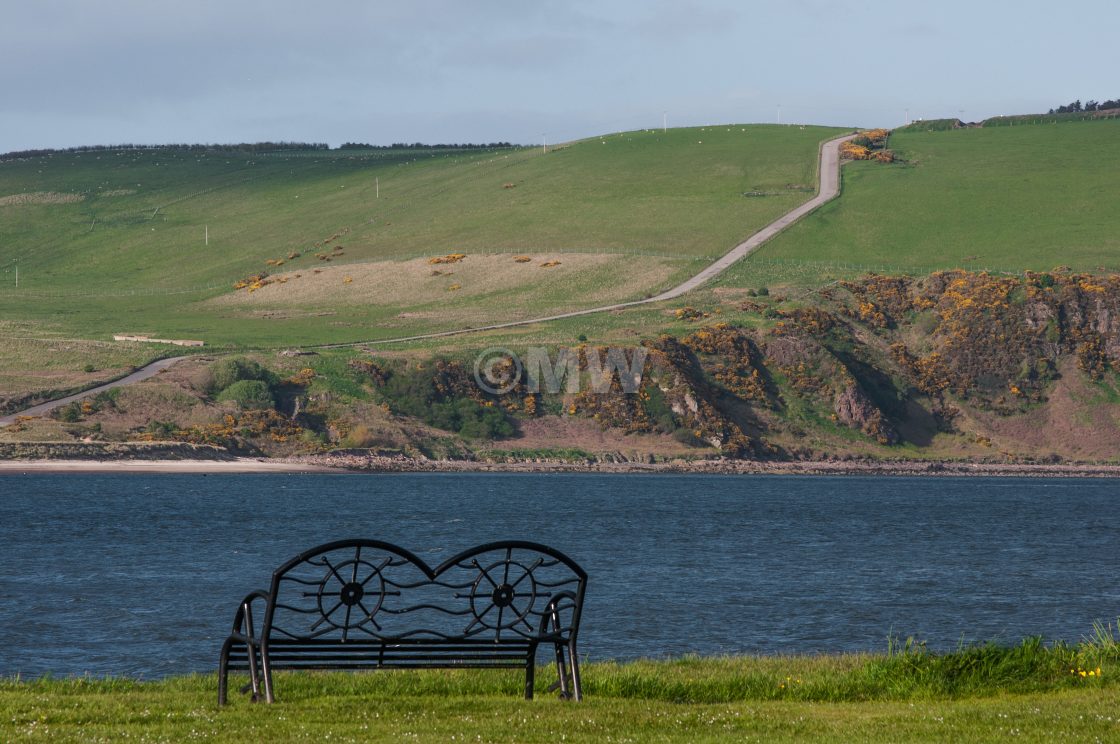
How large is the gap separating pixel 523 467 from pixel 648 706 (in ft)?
271

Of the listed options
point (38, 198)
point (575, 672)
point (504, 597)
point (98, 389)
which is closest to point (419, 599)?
point (504, 597)

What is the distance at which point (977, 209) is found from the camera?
488 ft

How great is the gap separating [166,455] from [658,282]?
5477 centimetres

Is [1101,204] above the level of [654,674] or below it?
above

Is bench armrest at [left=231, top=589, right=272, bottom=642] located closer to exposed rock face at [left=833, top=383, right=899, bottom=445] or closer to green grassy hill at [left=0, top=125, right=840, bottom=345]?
exposed rock face at [left=833, top=383, right=899, bottom=445]

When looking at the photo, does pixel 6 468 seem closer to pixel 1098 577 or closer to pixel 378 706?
pixel 1098 577

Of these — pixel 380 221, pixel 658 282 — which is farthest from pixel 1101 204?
pixel 380 221

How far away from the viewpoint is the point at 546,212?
160m

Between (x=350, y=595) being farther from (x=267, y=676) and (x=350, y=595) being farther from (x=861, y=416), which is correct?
(x=861, y=416)

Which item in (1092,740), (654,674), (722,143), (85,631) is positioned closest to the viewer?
(1092,740)

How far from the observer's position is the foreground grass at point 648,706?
493 inches

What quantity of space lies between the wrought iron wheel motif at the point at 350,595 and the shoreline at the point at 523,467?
160 feet

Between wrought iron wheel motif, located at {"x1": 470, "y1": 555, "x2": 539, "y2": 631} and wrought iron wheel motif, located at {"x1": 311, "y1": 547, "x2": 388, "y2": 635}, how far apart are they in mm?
1111

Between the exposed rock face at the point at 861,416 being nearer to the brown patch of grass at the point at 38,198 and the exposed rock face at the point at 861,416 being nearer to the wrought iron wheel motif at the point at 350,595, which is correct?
the wrought iron wheel motif at the point at 350,595
